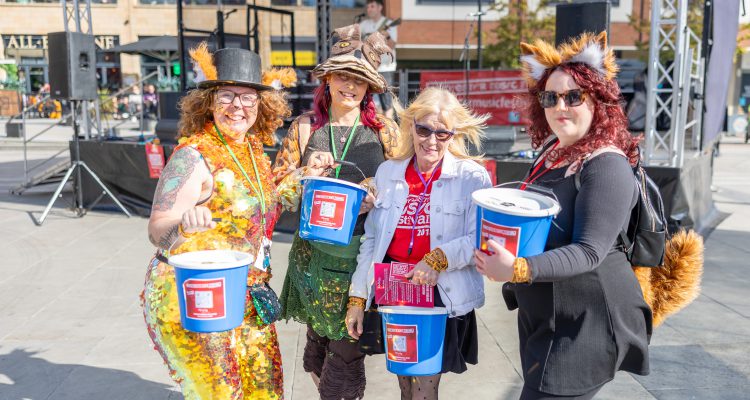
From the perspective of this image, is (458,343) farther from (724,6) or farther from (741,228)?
(724,6)

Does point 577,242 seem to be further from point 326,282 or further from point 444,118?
point 326,282

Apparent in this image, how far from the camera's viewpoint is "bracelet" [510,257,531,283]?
5.71 ft

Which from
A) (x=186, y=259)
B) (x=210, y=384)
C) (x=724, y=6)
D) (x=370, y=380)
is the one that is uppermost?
(x=724, y=6)

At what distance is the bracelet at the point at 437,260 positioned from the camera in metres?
2.28

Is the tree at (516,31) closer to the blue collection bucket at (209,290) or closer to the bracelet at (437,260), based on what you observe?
the bracelet at (437,260)

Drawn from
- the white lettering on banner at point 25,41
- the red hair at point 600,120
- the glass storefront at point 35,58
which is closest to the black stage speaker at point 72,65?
the red hair at point 600,120

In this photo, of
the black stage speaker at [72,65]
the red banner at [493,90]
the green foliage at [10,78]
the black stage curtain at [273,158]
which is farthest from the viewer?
the green foliage at [10,78]

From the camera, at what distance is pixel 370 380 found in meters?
A: 3.73

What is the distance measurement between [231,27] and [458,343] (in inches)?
666

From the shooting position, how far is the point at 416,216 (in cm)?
245

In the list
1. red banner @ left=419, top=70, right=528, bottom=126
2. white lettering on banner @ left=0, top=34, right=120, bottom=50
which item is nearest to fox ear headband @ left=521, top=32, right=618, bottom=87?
red banner @ left=419, top=70, right=528, bottom=126

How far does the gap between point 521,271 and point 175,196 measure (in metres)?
1.25

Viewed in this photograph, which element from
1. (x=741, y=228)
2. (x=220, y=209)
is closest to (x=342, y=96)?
(x=220, y=209)

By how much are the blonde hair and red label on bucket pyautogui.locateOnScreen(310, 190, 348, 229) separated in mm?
347
